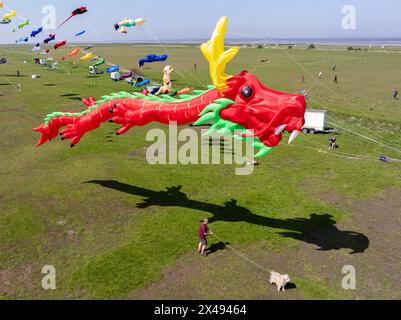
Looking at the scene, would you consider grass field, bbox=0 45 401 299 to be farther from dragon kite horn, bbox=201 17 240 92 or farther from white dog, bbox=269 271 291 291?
dragon kite horn, bbox=201 17 240 92

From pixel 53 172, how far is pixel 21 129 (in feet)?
40.3

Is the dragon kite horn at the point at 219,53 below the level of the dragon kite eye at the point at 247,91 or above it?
above

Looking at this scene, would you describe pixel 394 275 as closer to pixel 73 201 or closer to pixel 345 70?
pixel 73 201

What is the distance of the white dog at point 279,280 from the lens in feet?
38.2

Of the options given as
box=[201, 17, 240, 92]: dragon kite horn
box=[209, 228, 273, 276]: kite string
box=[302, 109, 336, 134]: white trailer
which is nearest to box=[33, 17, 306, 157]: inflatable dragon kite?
box=[201, 17, 240, 92]: dragon kite horn

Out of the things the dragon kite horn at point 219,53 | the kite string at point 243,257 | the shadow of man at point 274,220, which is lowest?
the kite string at point 243,257

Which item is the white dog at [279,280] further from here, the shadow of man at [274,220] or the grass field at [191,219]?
the shadow of man at [274,220]

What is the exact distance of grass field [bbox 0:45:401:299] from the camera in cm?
1215

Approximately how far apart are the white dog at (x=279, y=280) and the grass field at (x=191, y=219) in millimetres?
316

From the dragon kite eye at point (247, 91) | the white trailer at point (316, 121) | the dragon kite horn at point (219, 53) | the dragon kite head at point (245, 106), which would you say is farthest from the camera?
the white trailer at point (316, 121)

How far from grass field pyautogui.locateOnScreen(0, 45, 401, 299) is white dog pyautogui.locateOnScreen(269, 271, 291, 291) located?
316 millimetres

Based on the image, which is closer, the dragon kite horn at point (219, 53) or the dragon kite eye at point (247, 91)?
the dragon kite horn at point (219, 53)

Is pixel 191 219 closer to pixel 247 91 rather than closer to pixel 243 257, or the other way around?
pixel 243 257

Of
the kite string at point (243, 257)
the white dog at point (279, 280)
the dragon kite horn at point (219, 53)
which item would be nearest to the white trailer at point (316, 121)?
the kite string at point (243, 257)
